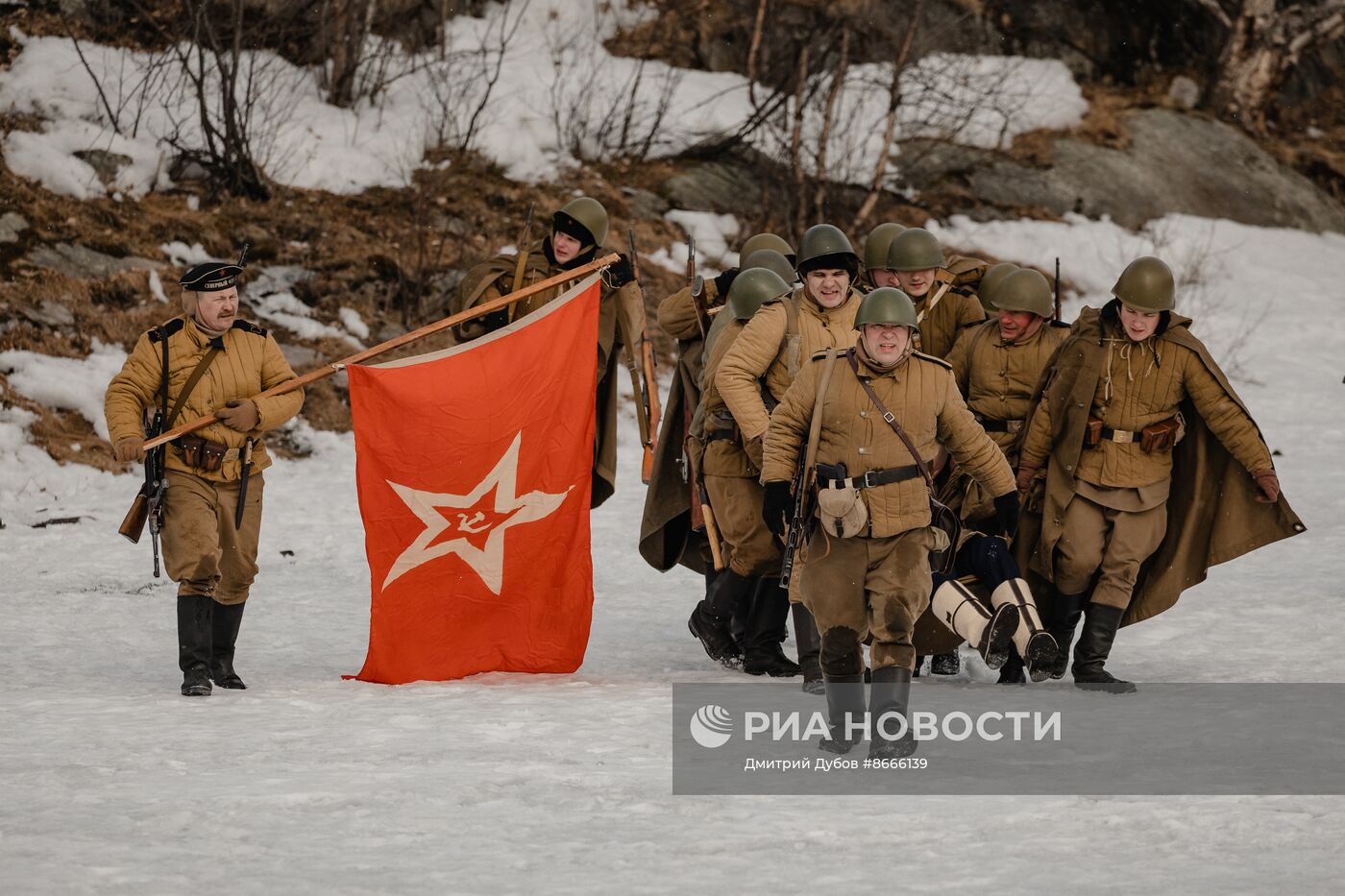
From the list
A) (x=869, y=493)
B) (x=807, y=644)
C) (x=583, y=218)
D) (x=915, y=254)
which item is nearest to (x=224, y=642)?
(x=807, y=644)

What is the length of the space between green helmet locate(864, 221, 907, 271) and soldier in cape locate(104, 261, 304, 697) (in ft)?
9.21

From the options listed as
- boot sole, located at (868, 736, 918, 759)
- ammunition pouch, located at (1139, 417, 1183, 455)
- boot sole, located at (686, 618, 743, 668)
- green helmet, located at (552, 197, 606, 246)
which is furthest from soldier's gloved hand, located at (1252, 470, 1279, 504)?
green helmet, located at (552, 197, 606, 246)

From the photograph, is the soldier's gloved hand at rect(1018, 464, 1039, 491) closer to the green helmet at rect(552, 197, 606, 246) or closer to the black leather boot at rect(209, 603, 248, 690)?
the green helmet at rect(552, 197, 606, 246)

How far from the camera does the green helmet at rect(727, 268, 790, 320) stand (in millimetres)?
7809

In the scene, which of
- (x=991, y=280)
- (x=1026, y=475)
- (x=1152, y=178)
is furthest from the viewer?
(x=1152, y=178)

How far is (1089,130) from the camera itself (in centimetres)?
2097

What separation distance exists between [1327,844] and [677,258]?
12804 mm

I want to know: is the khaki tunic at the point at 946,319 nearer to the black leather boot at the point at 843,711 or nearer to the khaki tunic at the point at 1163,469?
the khaki tunic at the point at 1163,469

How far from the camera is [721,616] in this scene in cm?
820

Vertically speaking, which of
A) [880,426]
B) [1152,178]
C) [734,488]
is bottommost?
[734,488]

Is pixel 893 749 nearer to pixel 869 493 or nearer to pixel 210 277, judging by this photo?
pixel 869 493

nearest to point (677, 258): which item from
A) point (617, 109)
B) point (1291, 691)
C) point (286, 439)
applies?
point (617, 109)

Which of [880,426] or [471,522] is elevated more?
[880,426]

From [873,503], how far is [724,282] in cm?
257
